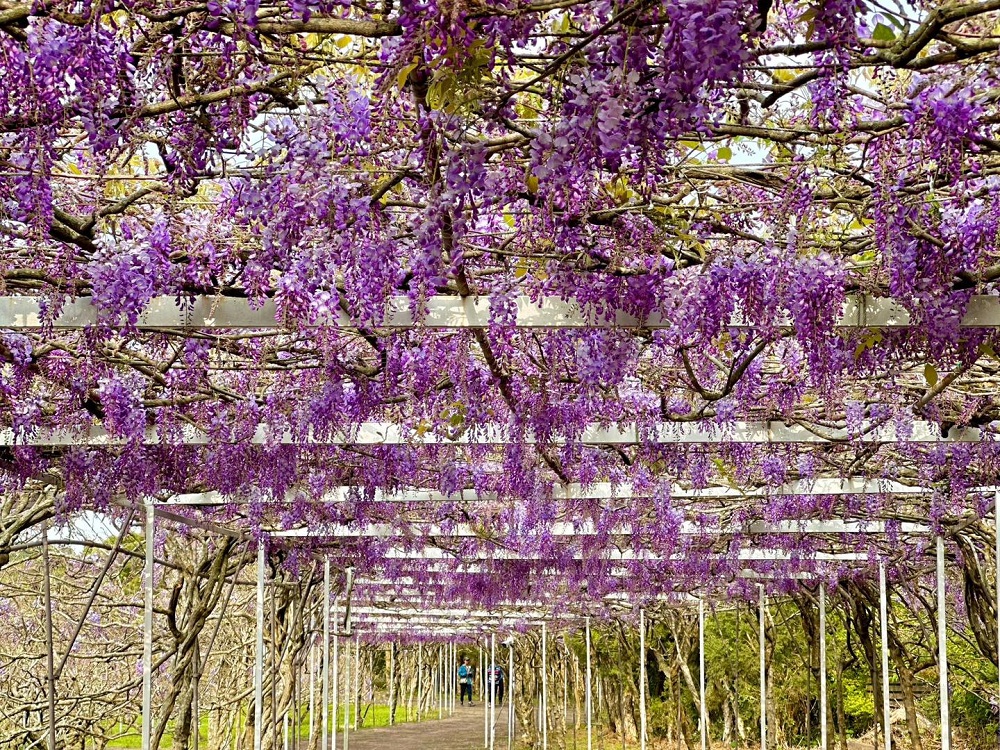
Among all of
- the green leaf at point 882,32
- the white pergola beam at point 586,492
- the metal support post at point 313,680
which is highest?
the green leaf at point 882,32

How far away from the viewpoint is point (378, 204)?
4.00m

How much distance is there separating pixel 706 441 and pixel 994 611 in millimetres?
3629

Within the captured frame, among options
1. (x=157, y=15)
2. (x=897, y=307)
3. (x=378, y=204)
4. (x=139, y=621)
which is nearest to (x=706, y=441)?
(x=897, y=307)

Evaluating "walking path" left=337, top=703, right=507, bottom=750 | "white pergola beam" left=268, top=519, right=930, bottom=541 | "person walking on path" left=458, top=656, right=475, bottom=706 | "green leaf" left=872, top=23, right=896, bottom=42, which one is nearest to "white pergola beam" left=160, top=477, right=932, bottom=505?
"white pergola beam" left=268, top=519, right=930, bottom=541

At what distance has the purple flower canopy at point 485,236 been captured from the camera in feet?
9.74

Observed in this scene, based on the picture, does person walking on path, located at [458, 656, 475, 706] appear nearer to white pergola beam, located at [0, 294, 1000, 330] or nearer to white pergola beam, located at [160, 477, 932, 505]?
white pergola beam, located at [160, 477, 932, 505]

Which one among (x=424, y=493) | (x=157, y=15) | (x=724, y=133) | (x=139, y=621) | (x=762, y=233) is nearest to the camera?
(x=157, y=15)

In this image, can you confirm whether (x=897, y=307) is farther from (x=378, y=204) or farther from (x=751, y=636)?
(x=751, y=636)

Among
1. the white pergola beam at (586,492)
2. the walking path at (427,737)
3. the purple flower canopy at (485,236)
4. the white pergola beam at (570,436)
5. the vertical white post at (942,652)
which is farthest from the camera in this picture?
the walking path at (427,737)

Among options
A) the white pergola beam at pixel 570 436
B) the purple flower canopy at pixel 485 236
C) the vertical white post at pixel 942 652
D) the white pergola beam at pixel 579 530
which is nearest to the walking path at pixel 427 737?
the white pergola beam at pixel 579 530

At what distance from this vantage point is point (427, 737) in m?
23.9

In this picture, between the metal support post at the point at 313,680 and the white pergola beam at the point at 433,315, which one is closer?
the white pergola beam at the point at 433,315

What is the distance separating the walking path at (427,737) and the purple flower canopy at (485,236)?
13497mm

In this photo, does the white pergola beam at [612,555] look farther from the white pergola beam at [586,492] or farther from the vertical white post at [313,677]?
the white pergola beam at [586,492]
